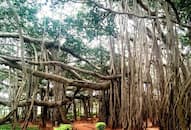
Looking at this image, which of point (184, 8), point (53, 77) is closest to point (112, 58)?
point (53, 77)

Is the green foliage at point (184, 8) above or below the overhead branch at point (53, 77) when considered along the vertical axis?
above

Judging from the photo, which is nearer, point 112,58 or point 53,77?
point 53,77

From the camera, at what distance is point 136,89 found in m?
6.57

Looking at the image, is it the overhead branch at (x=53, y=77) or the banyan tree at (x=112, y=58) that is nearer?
the banyan tree at (x=112, y=58)

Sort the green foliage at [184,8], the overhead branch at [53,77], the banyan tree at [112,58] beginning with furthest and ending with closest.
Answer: the overhead branch at [53,77] → the banyan tree at [112,58] → the green foliage at [184,8]

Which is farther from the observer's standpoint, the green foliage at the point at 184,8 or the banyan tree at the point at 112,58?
the banyan tree at the point at 112,58

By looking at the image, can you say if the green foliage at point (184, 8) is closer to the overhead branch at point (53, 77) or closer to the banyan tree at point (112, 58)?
the banyan tree at point (112, 58)

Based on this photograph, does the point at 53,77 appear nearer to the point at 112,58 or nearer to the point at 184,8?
Result: the point at 112,58

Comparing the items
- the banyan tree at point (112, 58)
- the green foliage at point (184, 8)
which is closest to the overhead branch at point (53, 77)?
the banyan tree at point (112, 58)

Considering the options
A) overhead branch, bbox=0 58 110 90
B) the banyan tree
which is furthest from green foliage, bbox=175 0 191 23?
overhead branch, bbox=0 58 110 90

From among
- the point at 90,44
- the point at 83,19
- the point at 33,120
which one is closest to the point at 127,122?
the point at 83,19

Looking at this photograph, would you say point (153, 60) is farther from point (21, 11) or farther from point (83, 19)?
point (21, 11)

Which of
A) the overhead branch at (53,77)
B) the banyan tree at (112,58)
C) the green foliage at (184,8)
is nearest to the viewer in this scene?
the green foliage at (184,8)

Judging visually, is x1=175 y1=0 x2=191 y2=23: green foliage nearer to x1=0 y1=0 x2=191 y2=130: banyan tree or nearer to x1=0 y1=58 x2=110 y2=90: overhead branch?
x1=0 y1=0 x2=191 y2=130: banyan tree
